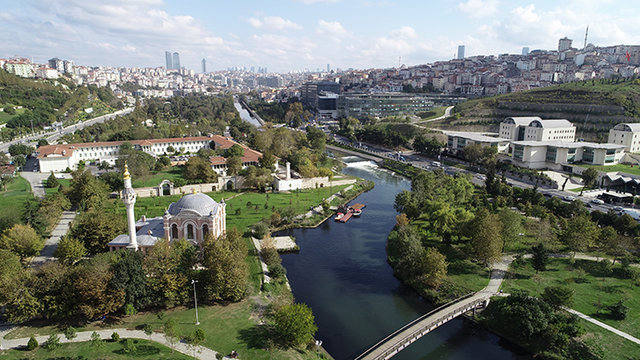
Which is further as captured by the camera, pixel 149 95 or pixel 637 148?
pixel 149 95

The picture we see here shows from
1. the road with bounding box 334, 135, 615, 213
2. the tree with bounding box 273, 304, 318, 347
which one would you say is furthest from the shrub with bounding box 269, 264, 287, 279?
the road with bounding box 334, 135, 615, 213

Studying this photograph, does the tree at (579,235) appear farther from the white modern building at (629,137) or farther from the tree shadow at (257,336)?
the white modern building at (629,137)

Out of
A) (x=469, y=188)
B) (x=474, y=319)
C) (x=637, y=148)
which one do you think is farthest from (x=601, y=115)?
A: (x=474, y=319)

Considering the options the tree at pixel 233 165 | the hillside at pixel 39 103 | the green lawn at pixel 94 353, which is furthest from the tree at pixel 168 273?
the hillside at pixel 39 103

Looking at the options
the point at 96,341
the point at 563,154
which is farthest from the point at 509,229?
the point at 563,154

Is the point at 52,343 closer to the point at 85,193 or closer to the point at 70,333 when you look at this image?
the point at 70,333

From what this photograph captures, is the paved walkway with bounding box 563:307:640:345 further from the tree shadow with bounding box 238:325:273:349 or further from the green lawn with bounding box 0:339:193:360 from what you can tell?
the green lawn with bounding box 0:339:193:360

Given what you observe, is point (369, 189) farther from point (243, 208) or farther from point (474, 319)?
point (474, 319)
